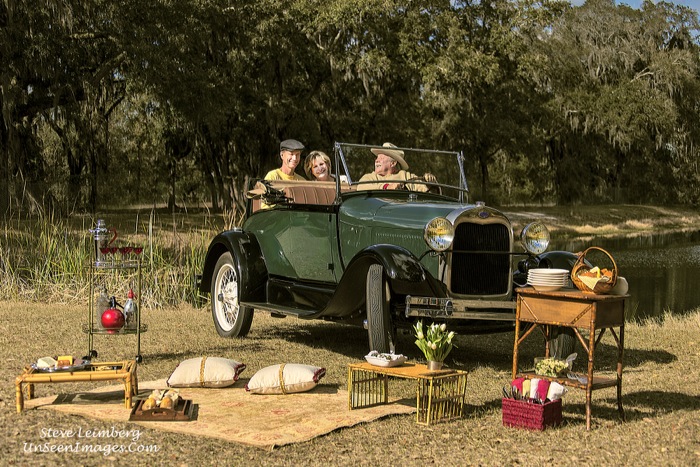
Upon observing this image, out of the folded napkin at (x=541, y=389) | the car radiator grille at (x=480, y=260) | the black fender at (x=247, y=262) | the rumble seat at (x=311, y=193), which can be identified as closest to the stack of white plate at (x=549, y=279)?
the folded napkin at (x=541, y=389)

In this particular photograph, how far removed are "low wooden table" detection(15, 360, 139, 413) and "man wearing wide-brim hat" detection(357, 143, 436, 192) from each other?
3343 millimetres

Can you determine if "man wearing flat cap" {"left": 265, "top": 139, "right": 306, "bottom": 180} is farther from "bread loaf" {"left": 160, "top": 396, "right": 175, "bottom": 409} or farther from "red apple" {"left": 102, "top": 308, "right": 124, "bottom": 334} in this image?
"bread loaf" {"left": 160, "top": 396, "right": 175, "bottom": 409}

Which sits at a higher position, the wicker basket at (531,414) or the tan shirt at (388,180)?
the tan shirt at (388,180)

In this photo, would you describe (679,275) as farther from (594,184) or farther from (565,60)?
(594,184)

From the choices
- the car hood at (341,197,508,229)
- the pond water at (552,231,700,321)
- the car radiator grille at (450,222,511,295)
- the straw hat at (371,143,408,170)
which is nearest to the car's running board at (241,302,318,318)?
the car hood at (341,197,508,229)

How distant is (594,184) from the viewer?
151ft

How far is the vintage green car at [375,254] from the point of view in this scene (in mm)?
7156

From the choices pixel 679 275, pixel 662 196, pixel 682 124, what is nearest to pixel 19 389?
pixel 679 275

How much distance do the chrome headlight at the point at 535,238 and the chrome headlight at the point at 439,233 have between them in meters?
0.91

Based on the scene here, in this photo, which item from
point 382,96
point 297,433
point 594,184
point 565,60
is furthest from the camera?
point 594,184

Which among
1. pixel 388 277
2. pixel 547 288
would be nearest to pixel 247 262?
pixel 388 277

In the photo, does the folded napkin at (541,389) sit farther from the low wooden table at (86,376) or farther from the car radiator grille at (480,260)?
the low wooden table at (86,376)

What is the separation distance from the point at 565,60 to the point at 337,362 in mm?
34105

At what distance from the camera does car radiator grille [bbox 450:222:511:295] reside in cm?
739
